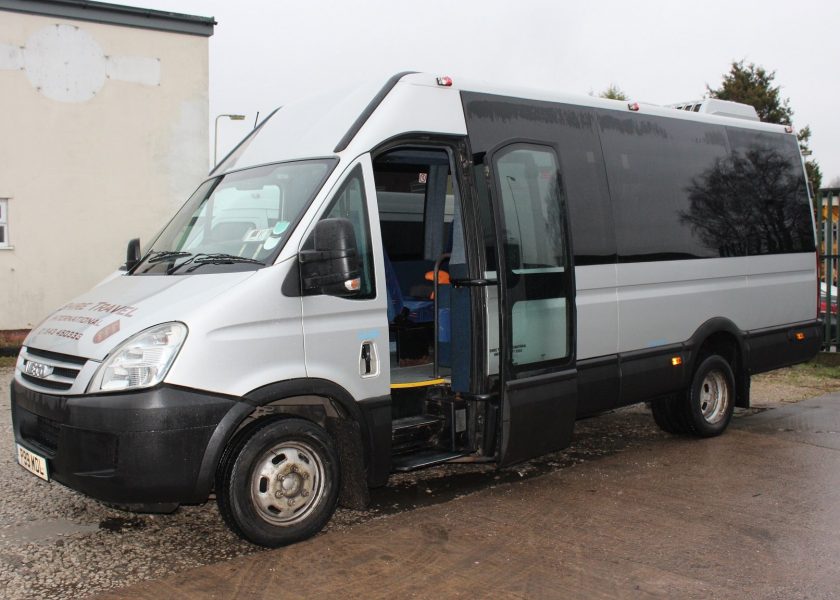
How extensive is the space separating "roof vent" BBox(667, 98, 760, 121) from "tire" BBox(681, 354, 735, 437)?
237 cm

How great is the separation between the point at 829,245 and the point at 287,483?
9.83m

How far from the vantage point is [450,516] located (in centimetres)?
530

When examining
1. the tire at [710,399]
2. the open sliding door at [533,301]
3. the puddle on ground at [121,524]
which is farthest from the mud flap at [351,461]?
the tire at [710,399]

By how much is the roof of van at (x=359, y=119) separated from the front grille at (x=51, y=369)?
1.81 m

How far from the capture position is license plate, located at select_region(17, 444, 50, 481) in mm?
4480

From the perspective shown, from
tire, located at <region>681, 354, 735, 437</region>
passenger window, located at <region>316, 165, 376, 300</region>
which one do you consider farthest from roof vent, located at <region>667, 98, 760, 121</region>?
passenger window, located at <region>316, 165, 376, 300</region>

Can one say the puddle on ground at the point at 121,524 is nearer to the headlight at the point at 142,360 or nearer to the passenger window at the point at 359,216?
the headlight at the point at 142,360

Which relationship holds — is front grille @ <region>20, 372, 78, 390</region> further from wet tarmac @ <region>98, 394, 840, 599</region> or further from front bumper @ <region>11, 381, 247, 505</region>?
wet tarmac @ <region>98, 394, 840, 599</region>

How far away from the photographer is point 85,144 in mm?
13789

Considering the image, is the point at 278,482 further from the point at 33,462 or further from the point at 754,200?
the point at 754,200

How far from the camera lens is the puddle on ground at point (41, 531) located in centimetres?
487

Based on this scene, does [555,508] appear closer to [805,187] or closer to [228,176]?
[228,176]

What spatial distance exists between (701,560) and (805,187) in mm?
5190

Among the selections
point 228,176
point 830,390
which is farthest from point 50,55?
point 830,390
